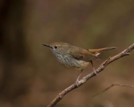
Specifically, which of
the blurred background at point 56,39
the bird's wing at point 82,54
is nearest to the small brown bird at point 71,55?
the bird's wing at point 82,54

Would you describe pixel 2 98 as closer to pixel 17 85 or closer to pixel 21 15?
pixel 17 85

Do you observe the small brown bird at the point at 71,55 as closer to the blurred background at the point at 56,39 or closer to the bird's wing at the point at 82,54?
the bird's wing at the point at 82,54

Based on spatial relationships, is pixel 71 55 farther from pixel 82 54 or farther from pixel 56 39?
pixel 56 39

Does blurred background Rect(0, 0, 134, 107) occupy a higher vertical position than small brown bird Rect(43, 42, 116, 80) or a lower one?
higher

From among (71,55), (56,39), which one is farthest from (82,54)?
(56,39)

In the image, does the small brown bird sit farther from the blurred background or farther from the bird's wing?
the blurred background

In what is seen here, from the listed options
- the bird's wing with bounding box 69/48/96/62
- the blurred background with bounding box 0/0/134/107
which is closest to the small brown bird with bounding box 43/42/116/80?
the bird's wing with bounding box 69/48/96/62
